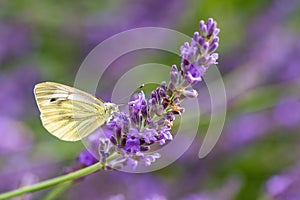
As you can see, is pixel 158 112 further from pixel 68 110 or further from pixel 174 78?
pixel 68 110

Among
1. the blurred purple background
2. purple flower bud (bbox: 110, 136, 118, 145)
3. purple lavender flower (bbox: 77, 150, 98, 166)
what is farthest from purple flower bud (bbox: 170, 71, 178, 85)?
the blurred purple background

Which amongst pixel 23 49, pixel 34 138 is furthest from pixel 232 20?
pixel 34 138

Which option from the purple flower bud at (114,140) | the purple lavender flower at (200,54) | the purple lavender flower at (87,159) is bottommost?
the purple flower bud at (114,140)

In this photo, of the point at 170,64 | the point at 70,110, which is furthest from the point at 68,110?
the point at 170,64

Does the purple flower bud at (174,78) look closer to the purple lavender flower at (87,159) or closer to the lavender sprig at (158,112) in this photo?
the lavender sprig at (158,112)

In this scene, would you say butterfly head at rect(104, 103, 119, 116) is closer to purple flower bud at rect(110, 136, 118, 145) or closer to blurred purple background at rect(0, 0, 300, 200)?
purple flower bud at rect(110, 136, 118, 145)

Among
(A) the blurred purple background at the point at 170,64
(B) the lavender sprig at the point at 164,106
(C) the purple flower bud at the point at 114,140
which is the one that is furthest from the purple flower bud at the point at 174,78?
(A) the blurred purple background at the point at 170,64
